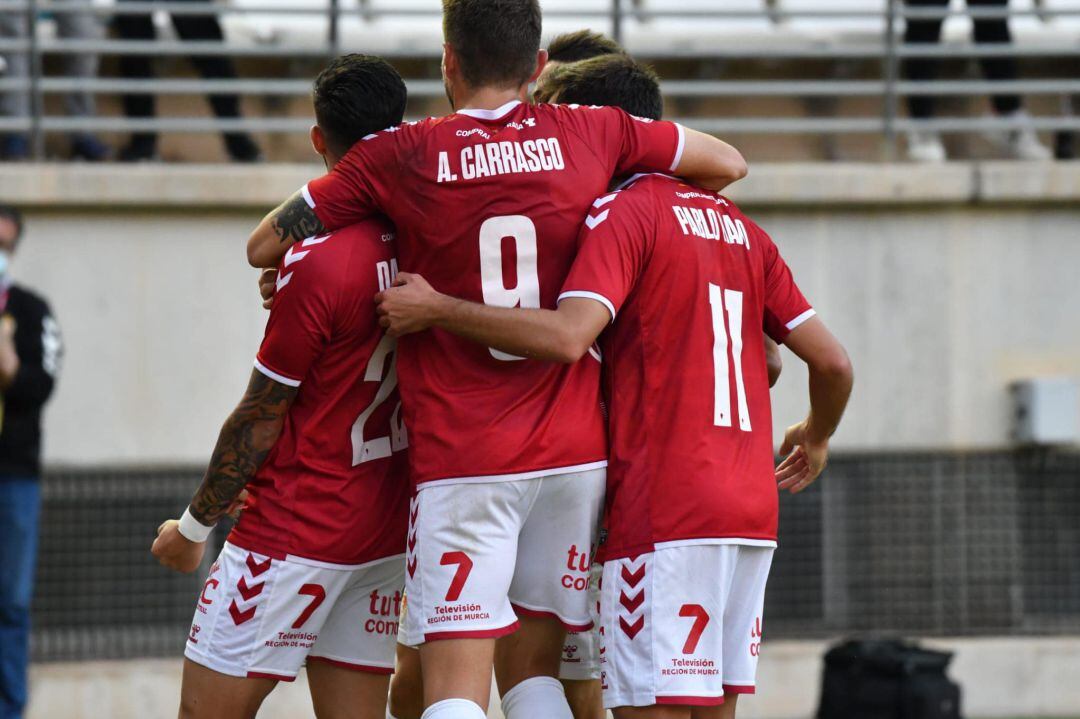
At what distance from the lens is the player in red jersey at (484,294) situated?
165 inches

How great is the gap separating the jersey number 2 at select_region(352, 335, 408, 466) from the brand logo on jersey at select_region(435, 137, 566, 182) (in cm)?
59

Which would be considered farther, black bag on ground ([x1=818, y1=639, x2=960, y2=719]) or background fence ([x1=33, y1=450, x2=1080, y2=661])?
background fence ([x1=33, y1=450, x2=1080, y2=661])

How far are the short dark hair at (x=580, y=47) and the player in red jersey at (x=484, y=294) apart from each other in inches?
40.4

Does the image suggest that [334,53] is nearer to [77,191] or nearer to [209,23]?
[209,23]

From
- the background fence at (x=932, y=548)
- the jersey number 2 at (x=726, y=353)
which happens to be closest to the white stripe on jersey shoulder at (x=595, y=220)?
the jersey number 2 at (x=726, y=353)

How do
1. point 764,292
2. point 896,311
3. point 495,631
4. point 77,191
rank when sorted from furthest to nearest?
1. point 896,311
2. point 77,191
3. point 764,292
4. point 495,631

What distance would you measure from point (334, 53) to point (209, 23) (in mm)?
778

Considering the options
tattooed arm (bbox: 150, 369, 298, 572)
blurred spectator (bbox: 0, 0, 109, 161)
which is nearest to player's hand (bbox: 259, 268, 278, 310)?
tattooed arm (bbox: 150, 369, 298, 572)

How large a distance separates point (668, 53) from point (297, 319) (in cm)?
509

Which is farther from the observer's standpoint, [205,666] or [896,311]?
[896,311]

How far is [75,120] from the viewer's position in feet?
28.1

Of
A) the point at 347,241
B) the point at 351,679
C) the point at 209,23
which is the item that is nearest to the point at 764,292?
the point at 347,241

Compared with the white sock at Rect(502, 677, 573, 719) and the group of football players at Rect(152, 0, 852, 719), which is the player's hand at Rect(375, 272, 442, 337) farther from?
the white sock at Rect(502, 677, 573, 719)

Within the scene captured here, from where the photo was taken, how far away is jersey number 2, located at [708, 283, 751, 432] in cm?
433
